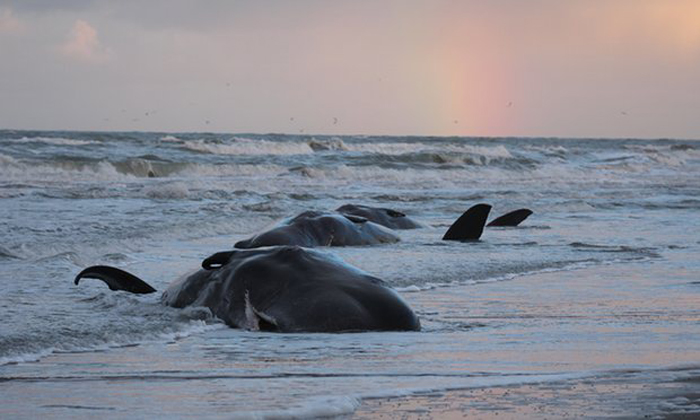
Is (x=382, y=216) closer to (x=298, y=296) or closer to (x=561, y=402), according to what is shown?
(x=298, y=296)

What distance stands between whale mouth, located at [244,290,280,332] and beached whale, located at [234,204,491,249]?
3.35m

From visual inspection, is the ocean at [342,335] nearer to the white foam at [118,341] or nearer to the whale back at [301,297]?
the white foam at [118,341]

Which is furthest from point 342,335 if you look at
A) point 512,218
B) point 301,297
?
point 512,218

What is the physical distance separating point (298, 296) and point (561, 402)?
6.21ft

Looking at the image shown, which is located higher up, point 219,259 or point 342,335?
point 219,259

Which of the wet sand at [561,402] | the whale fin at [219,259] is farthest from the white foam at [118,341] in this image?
the wet sand at [561,402]

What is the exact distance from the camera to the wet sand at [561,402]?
11.8 feet

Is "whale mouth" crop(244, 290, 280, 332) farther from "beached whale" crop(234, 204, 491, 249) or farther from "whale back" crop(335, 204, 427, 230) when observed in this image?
"whale back" crop(335, 204, 427, 230)

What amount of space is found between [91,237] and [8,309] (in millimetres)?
4866

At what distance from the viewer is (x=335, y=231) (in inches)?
401

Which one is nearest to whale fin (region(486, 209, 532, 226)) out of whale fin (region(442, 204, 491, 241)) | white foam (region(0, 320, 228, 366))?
whale fin (region(442, 204, 491, 241))

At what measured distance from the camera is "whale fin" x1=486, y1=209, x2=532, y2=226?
13773 mm

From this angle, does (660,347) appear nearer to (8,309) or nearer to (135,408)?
(135,408)

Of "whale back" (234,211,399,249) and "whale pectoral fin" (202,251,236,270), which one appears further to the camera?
"whale back" (234,211,399,249)
